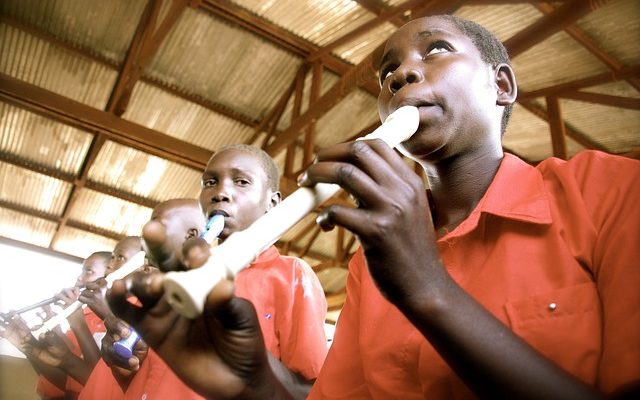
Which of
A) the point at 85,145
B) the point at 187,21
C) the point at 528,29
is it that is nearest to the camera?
the point at 528,29

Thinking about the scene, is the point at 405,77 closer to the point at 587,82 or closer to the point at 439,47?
the point at 439,47

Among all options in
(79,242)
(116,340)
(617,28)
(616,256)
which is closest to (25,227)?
(79,242)

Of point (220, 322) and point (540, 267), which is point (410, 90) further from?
point (220, 322)

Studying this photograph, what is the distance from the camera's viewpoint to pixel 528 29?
3.79 m

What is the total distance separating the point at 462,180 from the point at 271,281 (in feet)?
3.06

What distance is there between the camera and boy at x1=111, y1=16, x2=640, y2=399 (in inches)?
27.0

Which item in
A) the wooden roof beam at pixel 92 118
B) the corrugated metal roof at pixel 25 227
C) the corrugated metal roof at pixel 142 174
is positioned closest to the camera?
the wooden roof beam at pixel 92 118

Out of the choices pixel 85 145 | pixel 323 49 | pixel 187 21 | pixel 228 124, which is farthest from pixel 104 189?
pixel 323 49

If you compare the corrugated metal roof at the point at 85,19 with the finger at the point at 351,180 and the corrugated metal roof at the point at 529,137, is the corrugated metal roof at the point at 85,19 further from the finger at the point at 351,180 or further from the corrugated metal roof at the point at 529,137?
the finger at the point at 351,180

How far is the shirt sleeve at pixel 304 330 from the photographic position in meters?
1.65

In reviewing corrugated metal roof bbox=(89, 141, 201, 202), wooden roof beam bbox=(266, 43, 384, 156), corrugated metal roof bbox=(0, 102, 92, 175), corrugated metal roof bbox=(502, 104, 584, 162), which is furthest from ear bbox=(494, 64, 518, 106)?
corrugated metal roof bbox=(0, 102, 92, 175)

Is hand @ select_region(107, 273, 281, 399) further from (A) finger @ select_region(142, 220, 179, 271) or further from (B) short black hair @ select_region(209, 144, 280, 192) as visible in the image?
(B) short black hair @ select_region(209, 144, 280, 192)

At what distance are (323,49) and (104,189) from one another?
14.2ft

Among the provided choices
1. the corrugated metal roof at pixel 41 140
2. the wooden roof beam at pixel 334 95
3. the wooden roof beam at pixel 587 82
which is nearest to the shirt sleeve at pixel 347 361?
the wooden roof beam at pixel 334 95
